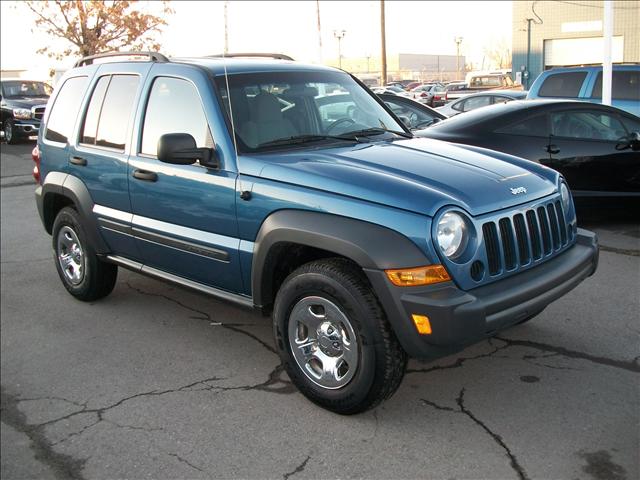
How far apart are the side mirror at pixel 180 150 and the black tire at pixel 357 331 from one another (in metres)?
0.95

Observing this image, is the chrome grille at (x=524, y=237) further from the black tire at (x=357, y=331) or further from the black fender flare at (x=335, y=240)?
the black tire at (x=357, y=331)

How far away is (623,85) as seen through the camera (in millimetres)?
10766

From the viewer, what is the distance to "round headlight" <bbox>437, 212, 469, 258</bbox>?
3215 millimetres

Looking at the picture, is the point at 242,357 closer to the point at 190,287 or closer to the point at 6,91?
the point at 190,287

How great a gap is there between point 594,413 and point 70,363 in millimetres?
3348

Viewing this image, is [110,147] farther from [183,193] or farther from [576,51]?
[576,51]

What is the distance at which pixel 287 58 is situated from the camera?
17.5 feet

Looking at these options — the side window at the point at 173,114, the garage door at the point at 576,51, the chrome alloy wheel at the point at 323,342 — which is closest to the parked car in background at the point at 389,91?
the side window at the point at 173,114

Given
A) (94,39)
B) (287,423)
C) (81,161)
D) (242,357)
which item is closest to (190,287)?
(242,357)

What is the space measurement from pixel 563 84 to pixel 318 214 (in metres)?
9.04

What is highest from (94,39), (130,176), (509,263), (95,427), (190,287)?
(94,39)

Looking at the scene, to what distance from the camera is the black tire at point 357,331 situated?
3287 millimetres

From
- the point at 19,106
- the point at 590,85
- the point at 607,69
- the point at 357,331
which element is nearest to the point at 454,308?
the point at 357,331

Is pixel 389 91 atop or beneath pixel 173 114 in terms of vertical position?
atop
